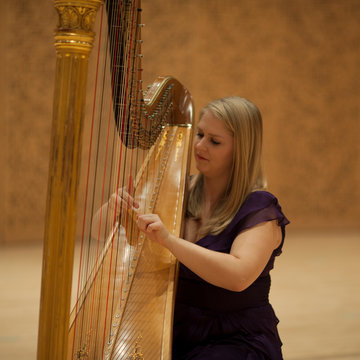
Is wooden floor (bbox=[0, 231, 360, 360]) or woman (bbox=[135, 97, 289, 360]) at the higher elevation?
woman (bbox=[135, 97, 289, 360])

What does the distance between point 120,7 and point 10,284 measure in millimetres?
2902

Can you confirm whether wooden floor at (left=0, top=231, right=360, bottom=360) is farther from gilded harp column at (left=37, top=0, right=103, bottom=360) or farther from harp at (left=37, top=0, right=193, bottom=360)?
gilded harp column at (left=37, top=0, right=103, bottom=360)

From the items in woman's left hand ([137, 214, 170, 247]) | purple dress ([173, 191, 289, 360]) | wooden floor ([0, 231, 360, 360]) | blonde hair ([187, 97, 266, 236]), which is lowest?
wooden floor ([0, 231, 360, 360])

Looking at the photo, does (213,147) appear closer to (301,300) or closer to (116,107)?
(116,107)

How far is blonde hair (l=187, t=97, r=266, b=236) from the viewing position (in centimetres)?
175

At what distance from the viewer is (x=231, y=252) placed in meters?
1.62

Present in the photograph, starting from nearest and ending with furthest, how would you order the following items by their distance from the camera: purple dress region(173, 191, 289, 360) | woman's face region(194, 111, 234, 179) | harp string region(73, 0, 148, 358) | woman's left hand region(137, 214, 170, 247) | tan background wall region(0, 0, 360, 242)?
1. harp string region(73, 0, 148, 358)
2. woman's left hand region(137, 214, 170, 247)
3. purple dress region(173, 191, 289, 360)
4. woman's face region(194, 111, 234, 179)
5. tan background wall region(0, 0, 360, 242)

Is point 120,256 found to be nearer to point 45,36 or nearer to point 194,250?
point 194,250

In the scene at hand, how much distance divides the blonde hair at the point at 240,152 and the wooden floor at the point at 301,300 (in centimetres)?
121

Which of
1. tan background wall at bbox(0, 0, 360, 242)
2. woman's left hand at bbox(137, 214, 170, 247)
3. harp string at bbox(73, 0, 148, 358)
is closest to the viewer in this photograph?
harp string at bbox(73, 0, 148, 358)

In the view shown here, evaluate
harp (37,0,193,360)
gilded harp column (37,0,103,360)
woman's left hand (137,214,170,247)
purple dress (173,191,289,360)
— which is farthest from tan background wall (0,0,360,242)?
gilded harp column (37,0,103,360)

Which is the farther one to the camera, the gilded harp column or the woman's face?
the woman's face

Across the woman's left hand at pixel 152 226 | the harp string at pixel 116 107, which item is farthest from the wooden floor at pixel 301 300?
the woman's left hand at pixel 152 226

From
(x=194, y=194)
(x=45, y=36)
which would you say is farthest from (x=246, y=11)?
(x=194, y=194)
